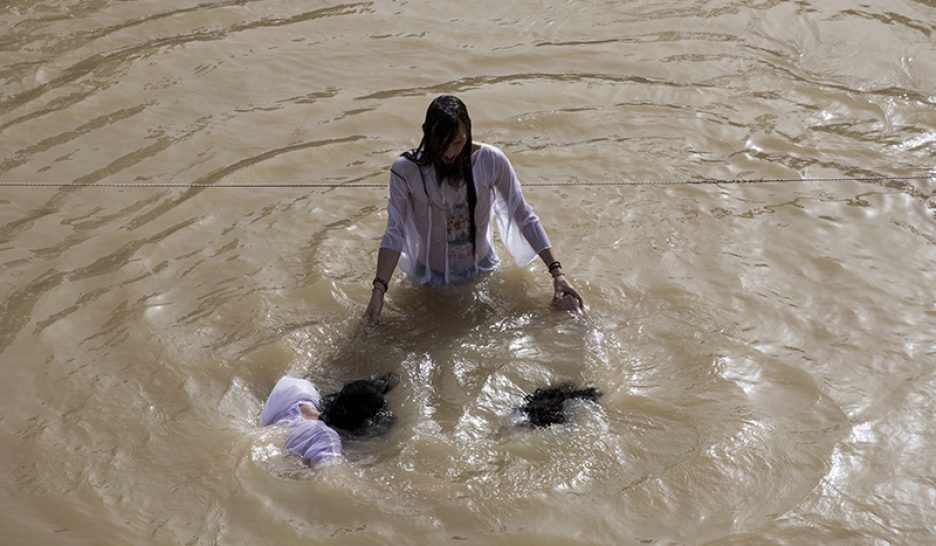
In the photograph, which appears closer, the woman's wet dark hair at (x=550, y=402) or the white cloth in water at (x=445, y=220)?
the woman's wet dark hair at (x=550, y=402)

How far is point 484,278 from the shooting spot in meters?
5.32

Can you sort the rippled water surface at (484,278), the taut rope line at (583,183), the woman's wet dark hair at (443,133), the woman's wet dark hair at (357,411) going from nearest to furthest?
the rippled water surface at (484,278), the woman's wet dark hair at (357,411), the woman's wet dark hair at (443,133), the taut rope line at (583,183)

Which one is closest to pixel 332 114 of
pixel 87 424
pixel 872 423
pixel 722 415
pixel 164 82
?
pixel 164 82

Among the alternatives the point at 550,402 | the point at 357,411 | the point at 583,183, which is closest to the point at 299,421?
the point at 357,411

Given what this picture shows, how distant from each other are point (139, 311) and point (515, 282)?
188 cm

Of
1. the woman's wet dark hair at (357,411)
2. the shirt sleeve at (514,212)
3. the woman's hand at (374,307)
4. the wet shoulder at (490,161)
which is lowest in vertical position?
the woman's wet dark hair at (357,411)

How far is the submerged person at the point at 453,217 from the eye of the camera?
189 inches

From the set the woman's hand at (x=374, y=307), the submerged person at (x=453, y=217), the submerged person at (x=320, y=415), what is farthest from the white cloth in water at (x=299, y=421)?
Result: the submerged person at (x=453, y=217)

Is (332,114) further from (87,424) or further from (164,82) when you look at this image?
(87,424)

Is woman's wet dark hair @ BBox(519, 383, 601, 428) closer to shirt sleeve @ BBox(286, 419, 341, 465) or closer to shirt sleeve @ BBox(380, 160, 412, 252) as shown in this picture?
shirt sleeve @ BBox(286, 419, 341, 465)

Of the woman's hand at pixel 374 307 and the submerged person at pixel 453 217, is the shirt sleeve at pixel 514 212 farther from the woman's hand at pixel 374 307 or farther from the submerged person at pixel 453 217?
the woman's hand at pixel 374 307

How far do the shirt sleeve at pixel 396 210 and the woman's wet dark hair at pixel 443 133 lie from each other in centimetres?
10

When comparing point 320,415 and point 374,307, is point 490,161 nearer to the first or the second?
point 374,307

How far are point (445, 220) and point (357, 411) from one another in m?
1.09
